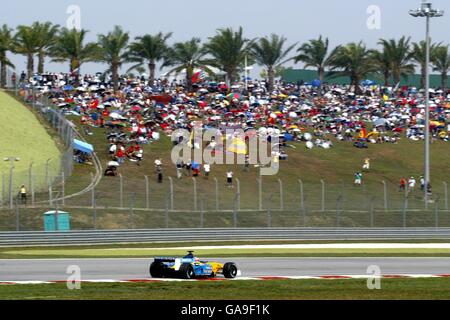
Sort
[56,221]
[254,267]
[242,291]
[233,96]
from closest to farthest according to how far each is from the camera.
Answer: [242,291] < [254,267] < [56,221] < [233,96]

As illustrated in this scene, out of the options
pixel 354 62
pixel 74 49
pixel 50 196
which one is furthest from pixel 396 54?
pixel 50 196

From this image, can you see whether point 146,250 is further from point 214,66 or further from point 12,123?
point 214,66

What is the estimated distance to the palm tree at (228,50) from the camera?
83.1 metres

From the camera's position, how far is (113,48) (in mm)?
79750

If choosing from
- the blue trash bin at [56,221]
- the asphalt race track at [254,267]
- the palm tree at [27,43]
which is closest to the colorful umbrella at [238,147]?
the blue trash bin at [56,221]

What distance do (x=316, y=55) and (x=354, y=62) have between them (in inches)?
157

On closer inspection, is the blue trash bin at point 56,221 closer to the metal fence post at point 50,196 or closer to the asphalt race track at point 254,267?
the metal fence post at point 50,196

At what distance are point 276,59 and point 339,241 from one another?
1636 inches

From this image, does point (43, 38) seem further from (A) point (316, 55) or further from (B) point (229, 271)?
(B) point (229, 271)

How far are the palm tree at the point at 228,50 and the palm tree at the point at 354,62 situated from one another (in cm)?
921

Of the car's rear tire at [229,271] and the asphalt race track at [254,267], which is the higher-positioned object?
the car's rear tire at [229,271]

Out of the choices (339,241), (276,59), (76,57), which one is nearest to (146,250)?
(339,241)

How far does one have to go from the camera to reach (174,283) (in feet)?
77.3

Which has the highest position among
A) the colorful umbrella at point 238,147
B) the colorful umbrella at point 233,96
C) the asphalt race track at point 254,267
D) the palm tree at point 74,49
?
the palm tree at point 74,49
